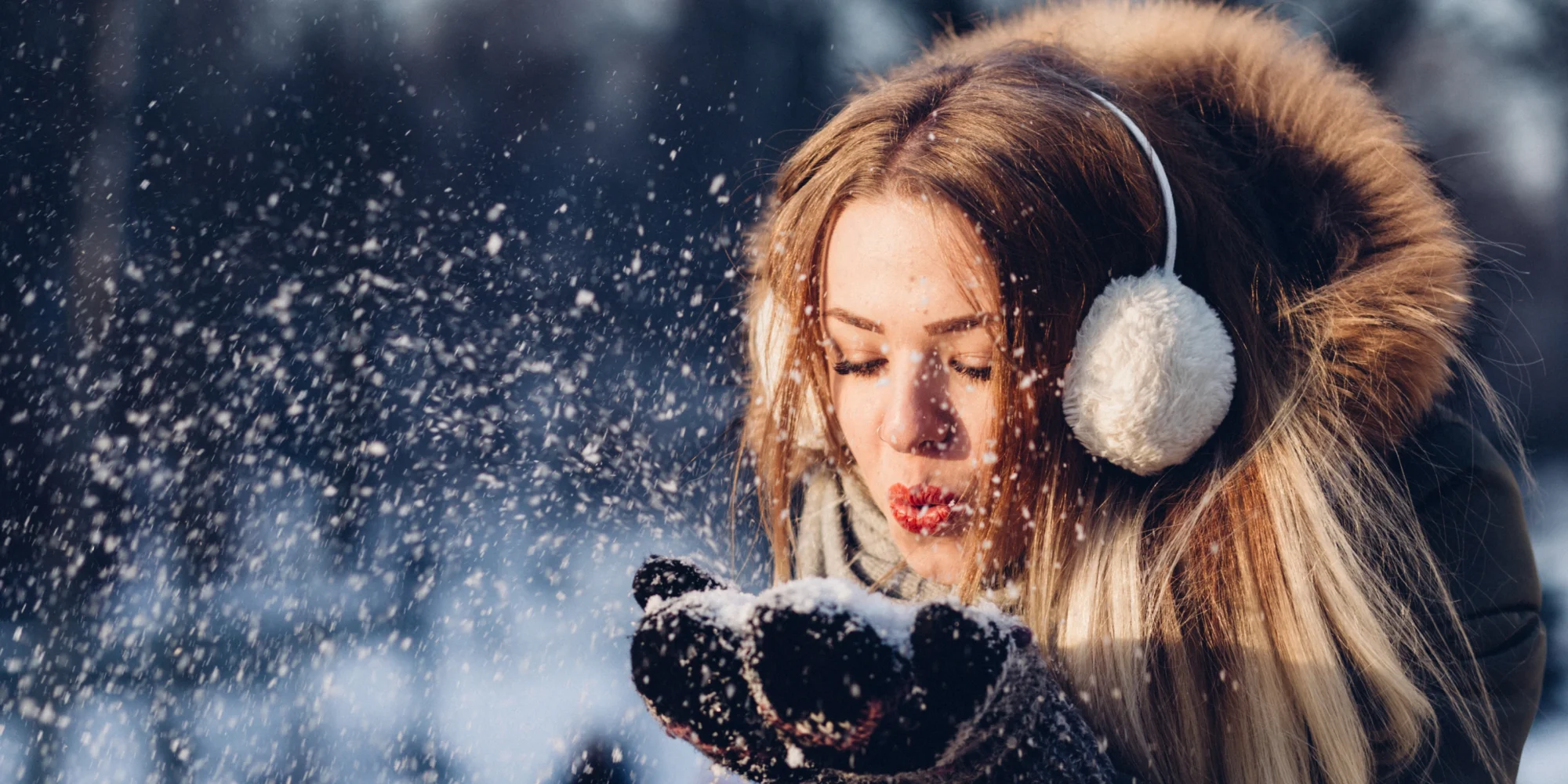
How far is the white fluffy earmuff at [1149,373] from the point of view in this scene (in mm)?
961

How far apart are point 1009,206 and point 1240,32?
0.54 metres

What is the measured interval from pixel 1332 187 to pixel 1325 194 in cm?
1

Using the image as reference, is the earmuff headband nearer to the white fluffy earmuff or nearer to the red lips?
the white fluffy earmuff

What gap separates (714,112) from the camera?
8.53 ft

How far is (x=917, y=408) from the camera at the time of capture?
104cm

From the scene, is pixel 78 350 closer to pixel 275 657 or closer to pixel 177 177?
pixel 177 177

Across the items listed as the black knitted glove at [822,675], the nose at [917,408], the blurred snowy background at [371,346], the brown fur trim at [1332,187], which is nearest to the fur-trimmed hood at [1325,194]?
the brown fur trim at [1332,187]

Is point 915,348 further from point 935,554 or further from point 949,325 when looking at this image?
point 935,554

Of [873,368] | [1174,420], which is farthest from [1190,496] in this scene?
[873,368]

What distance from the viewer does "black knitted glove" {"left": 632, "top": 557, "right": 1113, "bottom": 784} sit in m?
0.67

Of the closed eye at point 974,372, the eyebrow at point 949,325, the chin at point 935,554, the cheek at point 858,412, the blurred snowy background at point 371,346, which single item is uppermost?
the eyebrow at point 949,325

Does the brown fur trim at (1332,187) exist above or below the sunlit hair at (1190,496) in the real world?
above

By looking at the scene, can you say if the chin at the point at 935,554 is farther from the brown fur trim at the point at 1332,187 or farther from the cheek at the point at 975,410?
the brown fur trim at the point at 1332,187

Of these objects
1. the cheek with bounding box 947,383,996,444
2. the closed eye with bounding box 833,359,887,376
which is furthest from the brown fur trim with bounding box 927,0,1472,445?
the closed eye with bounding box 833,359,887,376
